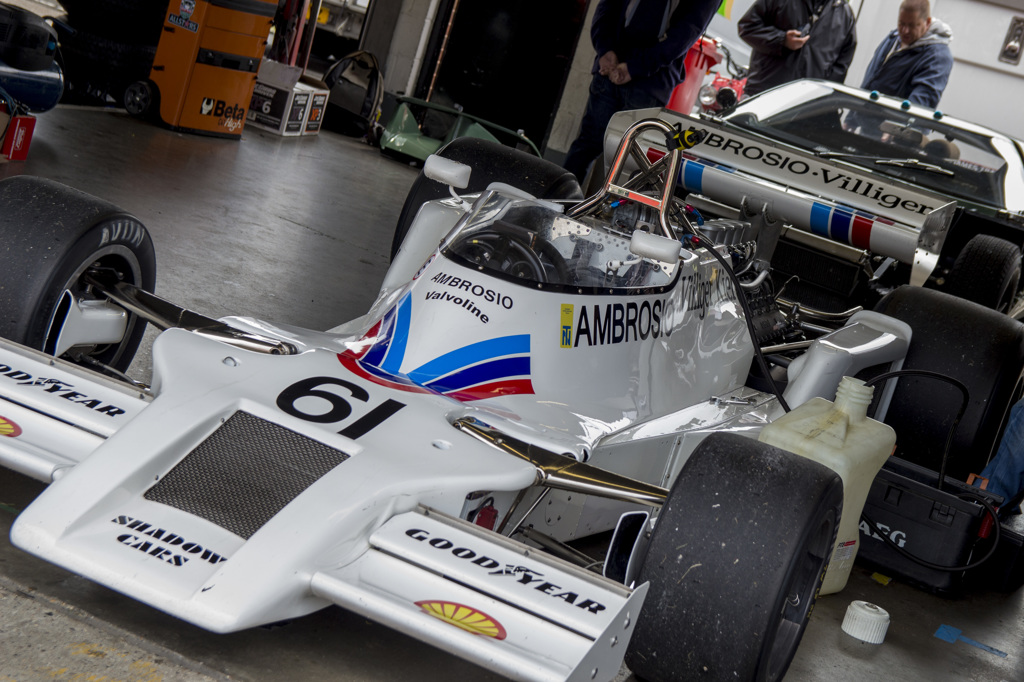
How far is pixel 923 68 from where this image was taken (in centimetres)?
745

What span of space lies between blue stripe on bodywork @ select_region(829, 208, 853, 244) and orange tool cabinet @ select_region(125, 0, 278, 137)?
4.65 m

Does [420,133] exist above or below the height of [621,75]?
below

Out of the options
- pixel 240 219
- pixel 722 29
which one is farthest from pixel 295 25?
pixel 722 29

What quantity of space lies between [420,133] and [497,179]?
15.7ft

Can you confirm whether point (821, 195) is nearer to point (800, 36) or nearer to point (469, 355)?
point (469, 355)

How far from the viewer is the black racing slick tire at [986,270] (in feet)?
16.9

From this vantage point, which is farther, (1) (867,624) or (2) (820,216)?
(2) (820,216)

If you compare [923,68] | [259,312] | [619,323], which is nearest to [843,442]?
[619,323]

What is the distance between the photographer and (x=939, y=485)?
3324 millimetres

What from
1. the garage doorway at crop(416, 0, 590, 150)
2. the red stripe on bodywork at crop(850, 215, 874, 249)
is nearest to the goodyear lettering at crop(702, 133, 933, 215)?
the red stripe on bodywork at crop(850, 215, 874, 249)

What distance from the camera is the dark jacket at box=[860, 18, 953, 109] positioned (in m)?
7.42

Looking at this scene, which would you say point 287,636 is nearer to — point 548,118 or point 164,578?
point 164,578

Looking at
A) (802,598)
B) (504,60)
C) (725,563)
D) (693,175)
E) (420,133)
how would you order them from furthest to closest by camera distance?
1. (504,60)
2. (420,133)
3. (693,175)
4. (802,598)
5. (725,563)

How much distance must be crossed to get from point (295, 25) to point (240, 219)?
379 cm
